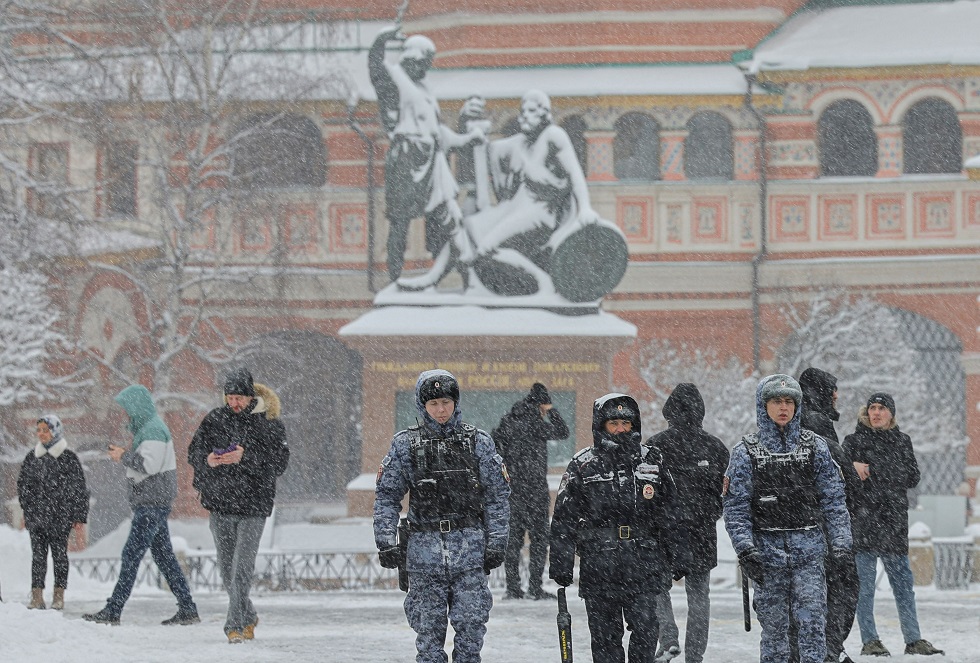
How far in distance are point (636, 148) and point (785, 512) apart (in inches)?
1018

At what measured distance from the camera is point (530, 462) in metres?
16.1

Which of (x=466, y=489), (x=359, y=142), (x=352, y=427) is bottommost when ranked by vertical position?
(x=352, y=427)

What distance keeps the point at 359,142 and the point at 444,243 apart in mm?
11762

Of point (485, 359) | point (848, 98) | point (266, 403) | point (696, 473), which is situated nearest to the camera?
point (696, 473)

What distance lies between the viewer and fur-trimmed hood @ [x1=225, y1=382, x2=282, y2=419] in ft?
41.8

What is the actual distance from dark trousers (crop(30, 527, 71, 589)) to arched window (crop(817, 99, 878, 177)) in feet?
72.7

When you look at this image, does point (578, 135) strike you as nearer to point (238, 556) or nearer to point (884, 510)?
point (884, 510)

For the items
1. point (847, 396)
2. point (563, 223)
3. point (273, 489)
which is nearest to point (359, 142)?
point (847, 396)

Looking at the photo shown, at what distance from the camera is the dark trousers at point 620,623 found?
29.3ft

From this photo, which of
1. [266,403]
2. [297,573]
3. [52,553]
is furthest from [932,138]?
[266,403]

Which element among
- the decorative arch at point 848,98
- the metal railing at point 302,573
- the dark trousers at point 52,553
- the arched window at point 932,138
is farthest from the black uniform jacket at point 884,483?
the arched window at point 932,138

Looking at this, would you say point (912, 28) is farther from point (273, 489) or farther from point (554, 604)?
point (273, 489)

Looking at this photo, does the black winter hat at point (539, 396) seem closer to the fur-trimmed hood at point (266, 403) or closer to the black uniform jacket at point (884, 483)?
the fur-trimmed hood at point (266, 403)

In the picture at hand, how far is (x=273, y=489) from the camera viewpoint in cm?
1277
